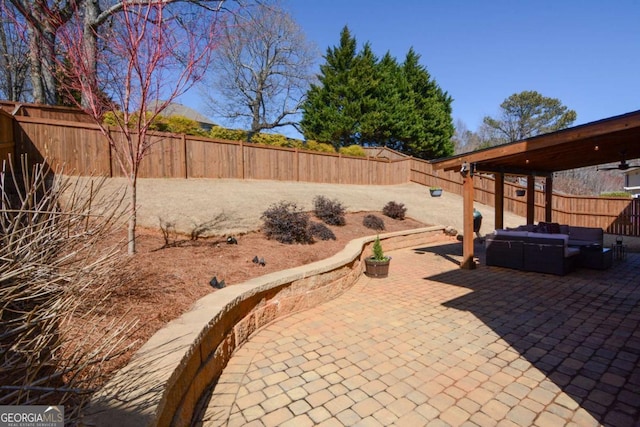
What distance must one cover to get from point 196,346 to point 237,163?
10291 mm

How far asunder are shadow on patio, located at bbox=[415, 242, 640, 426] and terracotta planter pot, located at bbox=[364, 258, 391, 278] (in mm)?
886

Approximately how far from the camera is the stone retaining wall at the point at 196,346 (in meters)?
1.57

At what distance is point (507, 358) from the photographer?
314 cm

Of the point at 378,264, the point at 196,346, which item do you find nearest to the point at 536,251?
the point at 378,264

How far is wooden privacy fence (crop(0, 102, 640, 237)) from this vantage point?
26.1 ft

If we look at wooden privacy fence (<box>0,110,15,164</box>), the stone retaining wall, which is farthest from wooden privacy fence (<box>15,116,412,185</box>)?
the stone retaining wall

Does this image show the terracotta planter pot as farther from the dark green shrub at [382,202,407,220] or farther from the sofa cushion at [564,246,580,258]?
the dark green shrub at [382,202,407,220]

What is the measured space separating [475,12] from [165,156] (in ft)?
35.8

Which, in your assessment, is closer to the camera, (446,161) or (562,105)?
(446,161)

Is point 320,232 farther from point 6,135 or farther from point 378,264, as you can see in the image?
point 6,135

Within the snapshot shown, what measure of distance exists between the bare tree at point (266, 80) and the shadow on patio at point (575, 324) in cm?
2042

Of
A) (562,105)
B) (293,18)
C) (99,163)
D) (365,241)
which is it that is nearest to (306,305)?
(365,241)

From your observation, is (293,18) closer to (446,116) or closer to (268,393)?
(446,116)

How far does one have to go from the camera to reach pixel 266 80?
2389 cm
